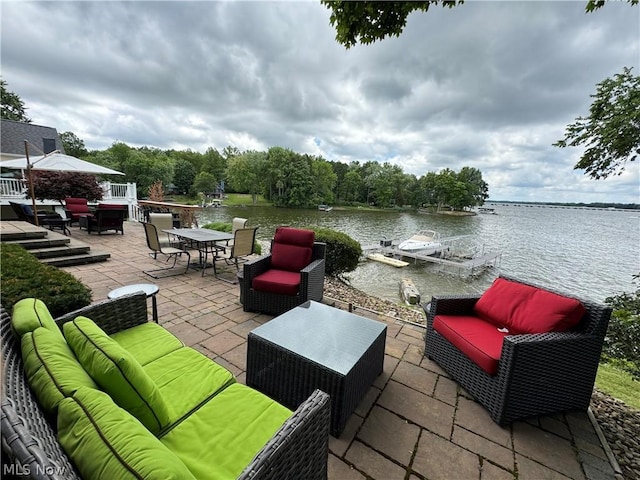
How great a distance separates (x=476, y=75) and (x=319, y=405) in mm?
5688

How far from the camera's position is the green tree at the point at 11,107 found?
17.6 m

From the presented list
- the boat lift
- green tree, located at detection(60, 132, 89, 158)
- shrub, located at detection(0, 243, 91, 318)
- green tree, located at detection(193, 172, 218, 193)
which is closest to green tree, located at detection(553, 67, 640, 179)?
shrub, located at detection(0, 243, 91, 318)

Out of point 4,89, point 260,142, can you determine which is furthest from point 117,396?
point 260,142

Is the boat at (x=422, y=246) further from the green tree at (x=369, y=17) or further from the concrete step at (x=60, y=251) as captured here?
the concrete step at (x=60, y=251)

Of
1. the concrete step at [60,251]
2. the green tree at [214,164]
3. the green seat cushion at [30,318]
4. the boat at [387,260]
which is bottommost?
the boat at [387,260]

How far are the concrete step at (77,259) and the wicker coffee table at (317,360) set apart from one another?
476 centimetres

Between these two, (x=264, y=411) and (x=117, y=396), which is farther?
(x=264, y=411)

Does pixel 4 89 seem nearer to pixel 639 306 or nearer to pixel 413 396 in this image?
pixel 413 396

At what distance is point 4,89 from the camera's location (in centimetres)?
1630

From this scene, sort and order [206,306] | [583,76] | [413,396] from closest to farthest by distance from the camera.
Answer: [413,396]
[206,306]
[583,76]

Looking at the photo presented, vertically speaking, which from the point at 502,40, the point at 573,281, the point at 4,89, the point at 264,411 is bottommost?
the point at 573,281

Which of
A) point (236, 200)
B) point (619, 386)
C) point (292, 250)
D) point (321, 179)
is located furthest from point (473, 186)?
point (292, 250)

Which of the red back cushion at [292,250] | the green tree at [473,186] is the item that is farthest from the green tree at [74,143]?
the green tree at [473,186]

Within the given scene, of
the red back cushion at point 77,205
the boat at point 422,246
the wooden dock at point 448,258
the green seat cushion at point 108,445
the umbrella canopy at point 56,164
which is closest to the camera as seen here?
the green seat cushion at point 108,445
